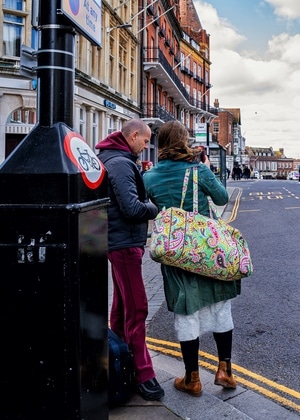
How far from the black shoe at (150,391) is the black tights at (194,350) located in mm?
257

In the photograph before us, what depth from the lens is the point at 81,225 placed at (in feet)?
6.55

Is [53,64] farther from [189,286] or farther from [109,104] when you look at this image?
[109,104]

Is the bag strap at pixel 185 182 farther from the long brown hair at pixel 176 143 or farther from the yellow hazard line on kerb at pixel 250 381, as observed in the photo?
the yellow hazard line on kerb at pixel 250 381

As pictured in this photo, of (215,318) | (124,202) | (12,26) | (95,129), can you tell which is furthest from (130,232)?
(95,129)

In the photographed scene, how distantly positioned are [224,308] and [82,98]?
1663cm

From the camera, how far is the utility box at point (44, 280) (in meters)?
1.94

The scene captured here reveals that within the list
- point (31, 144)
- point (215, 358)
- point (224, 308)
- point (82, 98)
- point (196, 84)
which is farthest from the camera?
point (196, 84)

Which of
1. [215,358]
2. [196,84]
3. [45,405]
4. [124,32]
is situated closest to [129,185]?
[45,405]

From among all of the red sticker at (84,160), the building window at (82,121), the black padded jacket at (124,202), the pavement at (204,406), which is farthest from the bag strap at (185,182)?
the building window at (82,121)

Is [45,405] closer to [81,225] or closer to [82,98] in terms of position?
[81,225]

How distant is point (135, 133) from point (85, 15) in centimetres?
95

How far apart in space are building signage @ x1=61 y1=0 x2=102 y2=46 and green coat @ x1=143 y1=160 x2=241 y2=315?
3.34 ft

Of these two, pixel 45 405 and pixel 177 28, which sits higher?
pixel 177 28

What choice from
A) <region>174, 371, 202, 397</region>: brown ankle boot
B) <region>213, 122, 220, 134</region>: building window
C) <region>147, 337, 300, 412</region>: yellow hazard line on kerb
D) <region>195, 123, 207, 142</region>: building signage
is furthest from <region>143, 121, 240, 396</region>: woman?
<region>213, 122, 220, 134</region>: building window
